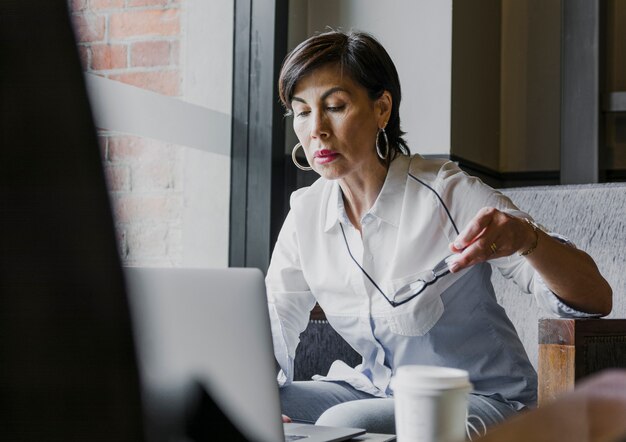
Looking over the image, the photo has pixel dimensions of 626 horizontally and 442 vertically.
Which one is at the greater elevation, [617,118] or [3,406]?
[617,118]

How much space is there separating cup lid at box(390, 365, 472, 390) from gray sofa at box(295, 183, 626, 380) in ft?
3.29

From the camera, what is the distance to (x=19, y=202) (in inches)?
7.5

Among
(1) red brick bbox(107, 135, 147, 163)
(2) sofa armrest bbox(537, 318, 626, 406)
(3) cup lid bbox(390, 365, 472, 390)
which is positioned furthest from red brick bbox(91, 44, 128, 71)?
(3) cup lid bbox(390, 365, 472, 390)

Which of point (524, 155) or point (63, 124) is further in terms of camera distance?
point (524, 155)

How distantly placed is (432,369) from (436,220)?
79cm

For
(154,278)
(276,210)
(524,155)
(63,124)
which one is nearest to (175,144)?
(276,210)

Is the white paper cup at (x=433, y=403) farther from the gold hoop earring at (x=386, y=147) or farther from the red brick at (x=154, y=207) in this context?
the red brick at (x=154, y=207)

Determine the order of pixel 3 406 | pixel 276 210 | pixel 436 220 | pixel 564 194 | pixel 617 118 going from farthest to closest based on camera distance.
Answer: pixel 617 118, pixel 276 210, pixel 564 194, pixel 436 220, pixel 3 406

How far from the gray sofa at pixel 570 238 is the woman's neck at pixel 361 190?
25 centimetres

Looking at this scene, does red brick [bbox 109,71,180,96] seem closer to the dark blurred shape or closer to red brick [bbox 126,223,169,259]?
red brick [bbox 126,223,169,259]

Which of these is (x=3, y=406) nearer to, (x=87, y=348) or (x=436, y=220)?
(x=87, y=348)

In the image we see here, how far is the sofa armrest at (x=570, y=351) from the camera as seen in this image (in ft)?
4.31

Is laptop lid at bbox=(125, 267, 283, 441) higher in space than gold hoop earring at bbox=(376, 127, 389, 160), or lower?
lower

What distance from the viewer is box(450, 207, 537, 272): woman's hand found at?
1283 millimetres
